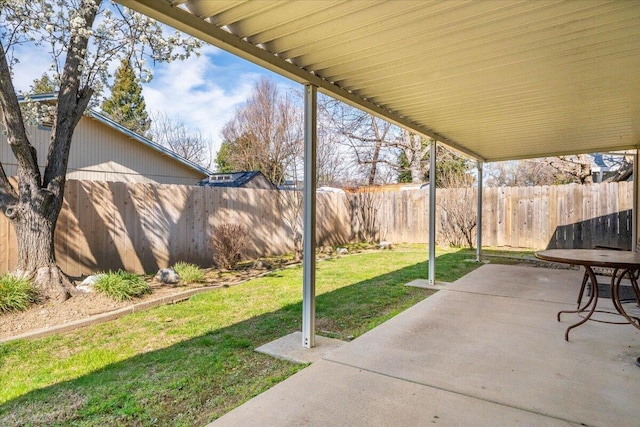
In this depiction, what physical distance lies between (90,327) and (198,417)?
228 cm

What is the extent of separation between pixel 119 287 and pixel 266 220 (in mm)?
4509

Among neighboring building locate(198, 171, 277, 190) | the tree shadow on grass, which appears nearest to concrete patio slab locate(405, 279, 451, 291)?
the tree shadow on grass

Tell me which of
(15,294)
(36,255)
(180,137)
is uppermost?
(180,137)

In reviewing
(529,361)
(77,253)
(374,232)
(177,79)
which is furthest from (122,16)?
(177,79)

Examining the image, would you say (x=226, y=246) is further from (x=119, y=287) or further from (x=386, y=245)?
(x=386, y=245)

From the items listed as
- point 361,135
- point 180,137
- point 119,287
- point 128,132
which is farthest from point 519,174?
point 119,287

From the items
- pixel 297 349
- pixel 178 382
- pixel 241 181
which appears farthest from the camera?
pixel 241 181

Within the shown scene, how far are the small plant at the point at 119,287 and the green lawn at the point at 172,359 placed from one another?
0.47 m

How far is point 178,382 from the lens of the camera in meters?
2.56

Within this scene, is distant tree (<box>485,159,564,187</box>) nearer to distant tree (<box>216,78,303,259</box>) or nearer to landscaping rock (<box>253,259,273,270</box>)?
distant tree (<box>216,78,303,259</box>)

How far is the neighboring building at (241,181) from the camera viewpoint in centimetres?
1235

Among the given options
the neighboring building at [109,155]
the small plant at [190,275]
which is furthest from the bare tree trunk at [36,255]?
the neighboring building at [109,155]

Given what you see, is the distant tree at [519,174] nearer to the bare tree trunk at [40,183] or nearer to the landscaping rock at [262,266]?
the landscaping rock at [262,266]

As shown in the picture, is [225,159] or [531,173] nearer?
[225,159]
